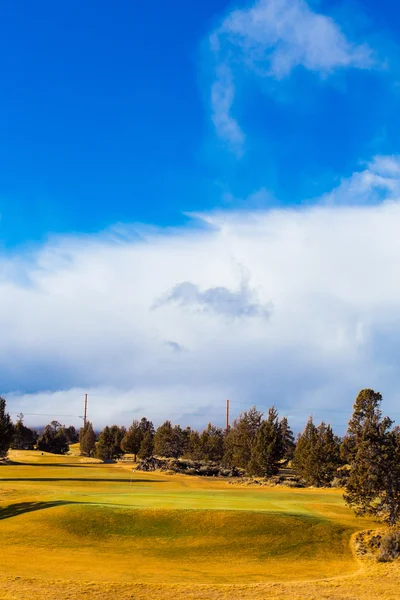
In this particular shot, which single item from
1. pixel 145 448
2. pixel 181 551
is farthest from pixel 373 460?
pixel 145 448

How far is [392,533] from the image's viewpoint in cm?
3425

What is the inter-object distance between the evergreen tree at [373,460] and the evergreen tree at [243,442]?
59977 millimetres

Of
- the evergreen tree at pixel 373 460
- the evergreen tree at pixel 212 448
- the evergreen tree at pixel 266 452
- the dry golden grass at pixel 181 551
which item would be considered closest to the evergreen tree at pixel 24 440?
the evergreen tree at pixel 212 448

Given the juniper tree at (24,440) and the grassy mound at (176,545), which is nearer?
the grassy mound at (176,545)

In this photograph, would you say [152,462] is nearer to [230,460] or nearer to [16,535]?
[230,460]

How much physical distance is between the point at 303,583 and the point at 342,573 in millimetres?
4285

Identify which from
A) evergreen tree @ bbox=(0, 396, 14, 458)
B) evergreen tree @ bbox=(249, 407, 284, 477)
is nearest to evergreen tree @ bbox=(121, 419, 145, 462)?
evergreen tree @ bbox=(0, 396, 14, 458)

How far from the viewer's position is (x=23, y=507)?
41.5 m

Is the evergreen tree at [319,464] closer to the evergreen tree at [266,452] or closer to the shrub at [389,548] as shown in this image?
the evergreen tree at [266,452]

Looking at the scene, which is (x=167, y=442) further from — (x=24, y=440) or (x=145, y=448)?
(x=24, y=440)

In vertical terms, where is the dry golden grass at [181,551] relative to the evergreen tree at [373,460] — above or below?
below

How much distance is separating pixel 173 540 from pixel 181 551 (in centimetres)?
164

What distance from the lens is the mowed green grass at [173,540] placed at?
29281 mm

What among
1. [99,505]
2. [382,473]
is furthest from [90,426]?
[382,473]
